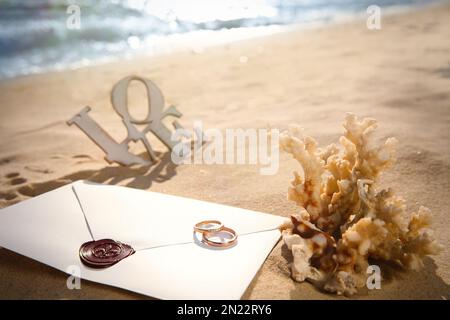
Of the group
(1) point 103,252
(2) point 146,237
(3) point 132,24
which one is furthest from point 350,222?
(3) point 132,24

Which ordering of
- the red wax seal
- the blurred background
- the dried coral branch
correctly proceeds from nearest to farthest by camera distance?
the dried coral branch
the red wax seal
the blurred background

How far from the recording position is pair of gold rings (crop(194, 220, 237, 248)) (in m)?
1.80

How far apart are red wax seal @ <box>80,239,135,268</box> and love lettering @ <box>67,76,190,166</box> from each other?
3.55 ft

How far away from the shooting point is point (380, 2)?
13.2 metres

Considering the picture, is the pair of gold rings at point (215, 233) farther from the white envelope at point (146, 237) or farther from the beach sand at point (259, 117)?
the beach sand at point (259, 117)

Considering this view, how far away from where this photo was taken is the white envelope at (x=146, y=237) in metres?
1.60

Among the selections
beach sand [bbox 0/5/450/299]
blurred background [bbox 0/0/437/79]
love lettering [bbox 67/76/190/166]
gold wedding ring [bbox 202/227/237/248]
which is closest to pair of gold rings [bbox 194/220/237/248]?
gold wedding ring [bbox 202/227/237/248]

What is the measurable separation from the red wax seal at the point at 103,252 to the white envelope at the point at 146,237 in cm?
2

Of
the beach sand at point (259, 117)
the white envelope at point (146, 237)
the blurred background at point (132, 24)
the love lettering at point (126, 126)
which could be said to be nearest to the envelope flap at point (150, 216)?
the white envelope at point (146, 237)

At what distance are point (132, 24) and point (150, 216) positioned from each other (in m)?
9.25

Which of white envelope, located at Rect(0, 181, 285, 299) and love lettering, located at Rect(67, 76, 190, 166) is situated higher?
love lettering, located at Rect(67, 76, 190, 166)

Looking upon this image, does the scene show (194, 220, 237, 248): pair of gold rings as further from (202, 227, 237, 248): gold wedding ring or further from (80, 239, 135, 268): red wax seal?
(80, 239, 135, 268): red wax seal

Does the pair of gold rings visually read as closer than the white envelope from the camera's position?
No

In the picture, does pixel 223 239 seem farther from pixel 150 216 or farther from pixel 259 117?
pixel 259 117
